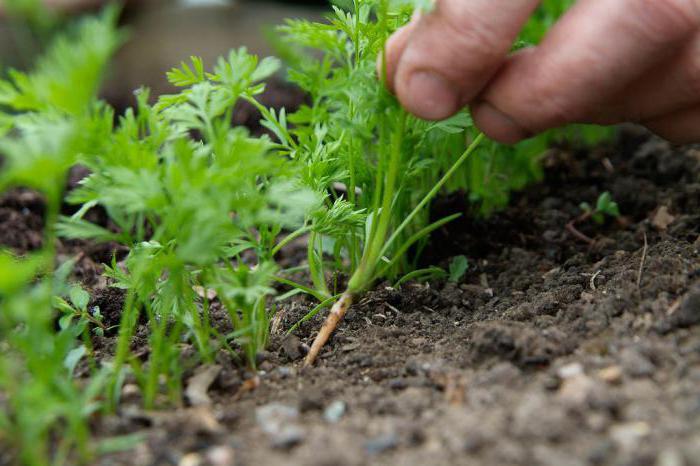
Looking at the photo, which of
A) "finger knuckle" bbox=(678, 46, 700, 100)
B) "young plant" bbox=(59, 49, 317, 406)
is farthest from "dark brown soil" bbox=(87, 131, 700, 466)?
"finger knuckle" bbox=(678, 46, 700, 100)

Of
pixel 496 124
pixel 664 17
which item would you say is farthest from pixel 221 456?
pixel 664 17

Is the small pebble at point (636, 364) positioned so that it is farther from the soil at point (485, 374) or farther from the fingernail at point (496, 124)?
the fingernail at point (496, 124)

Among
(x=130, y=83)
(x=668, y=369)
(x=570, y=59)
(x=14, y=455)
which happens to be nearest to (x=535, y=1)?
(x=570, y=59)

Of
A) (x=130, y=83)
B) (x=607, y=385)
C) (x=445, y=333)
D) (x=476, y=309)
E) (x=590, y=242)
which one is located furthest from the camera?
(x=130, y=83)

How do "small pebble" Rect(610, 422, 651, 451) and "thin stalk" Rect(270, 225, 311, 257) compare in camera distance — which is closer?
"small pebble" Rect(610, 422, 651, 451)

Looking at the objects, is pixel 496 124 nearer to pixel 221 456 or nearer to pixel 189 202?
pixel 189 202

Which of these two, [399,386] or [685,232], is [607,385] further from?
[685,232]

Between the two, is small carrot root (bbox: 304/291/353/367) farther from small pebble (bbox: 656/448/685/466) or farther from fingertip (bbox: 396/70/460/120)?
small pebble (bbox: 656/448/685/466)

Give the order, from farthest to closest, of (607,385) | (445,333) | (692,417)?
(445,333), (607,385), (692,417)
